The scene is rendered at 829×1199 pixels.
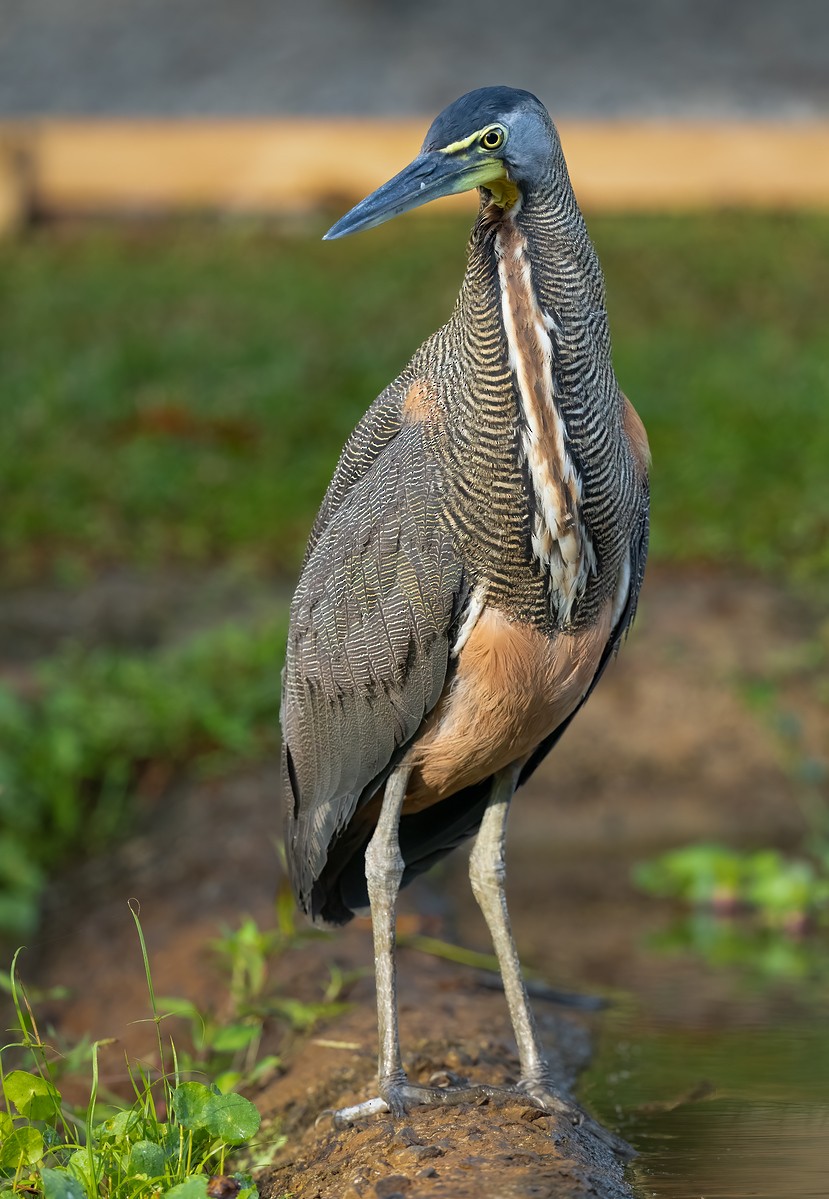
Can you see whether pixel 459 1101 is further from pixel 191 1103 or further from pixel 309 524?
pixel 309 524

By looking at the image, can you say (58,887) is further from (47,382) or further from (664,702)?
(47,382)

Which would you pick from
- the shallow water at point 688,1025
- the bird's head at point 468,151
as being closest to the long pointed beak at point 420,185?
the bird's head at point 468,151

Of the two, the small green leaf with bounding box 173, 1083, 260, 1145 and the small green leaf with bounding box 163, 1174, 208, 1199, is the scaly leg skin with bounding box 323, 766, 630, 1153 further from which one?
the small green leaf with bounding box 163, 1174, 208, 1199

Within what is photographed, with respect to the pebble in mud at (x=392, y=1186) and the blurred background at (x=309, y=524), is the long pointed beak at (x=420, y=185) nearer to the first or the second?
the pebble in mud at (x=392, y=1186)

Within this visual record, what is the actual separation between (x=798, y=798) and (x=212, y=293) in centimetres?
602

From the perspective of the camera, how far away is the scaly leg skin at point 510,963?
3.45 metres

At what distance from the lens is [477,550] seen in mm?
3359

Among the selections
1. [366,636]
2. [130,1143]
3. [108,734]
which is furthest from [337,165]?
[130,1143]

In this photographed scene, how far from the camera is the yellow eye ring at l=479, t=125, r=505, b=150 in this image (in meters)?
3.15

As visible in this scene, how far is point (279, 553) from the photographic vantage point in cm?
760

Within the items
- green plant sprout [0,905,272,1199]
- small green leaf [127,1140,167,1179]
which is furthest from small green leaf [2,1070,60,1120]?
small green leaf [127,1140,167,1179]

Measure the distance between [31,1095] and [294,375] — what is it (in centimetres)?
645

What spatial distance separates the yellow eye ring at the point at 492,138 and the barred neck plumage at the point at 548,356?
0.14 meters

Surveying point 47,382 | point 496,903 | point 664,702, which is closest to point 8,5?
point 47,382
